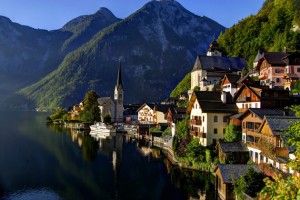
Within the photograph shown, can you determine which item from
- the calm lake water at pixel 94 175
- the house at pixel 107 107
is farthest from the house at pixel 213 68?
the house at pixel 107 107

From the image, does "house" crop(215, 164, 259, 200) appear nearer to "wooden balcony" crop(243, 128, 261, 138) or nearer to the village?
the village

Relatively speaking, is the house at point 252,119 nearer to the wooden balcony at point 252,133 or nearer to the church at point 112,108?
the wooden balcony at point 252,133

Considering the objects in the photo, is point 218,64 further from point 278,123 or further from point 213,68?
point 278,123

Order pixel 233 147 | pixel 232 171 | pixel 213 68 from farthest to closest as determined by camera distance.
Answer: pixel 213 68 → pixel 233 147 → pixel 232 171

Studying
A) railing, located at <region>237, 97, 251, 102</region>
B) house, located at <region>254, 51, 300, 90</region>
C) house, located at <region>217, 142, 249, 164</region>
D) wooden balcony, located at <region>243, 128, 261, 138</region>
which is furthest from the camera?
house, located at <region>254, 51, 300, 90</region>

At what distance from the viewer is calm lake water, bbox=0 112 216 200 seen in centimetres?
4762

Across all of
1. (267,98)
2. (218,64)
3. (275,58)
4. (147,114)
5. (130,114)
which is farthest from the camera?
(130,114)

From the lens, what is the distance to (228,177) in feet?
135

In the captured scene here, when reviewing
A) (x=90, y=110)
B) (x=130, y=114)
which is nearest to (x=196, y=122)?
(x=90, y=110)

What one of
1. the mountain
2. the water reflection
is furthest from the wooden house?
the mountain

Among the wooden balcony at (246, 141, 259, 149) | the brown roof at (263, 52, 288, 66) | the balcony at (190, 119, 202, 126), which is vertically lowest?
the wooden balcony at (246, 141, 259, 149)

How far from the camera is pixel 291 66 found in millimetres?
80750

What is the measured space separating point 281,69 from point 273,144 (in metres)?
46.6

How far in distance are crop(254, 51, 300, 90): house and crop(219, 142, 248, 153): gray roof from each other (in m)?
Result: 30.9
